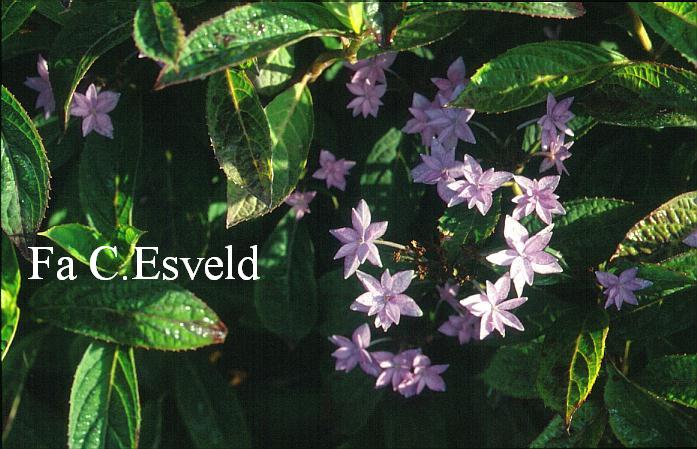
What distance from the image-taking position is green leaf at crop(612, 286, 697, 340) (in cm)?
131

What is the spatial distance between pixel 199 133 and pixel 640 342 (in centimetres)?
90

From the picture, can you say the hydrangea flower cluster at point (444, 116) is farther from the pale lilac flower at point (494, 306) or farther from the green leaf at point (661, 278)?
the green leaf at point (661, 278)

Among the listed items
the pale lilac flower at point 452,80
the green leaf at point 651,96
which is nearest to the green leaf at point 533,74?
the green leaf at point 651,96

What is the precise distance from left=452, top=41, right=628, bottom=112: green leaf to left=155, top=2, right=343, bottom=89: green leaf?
8.7 inches

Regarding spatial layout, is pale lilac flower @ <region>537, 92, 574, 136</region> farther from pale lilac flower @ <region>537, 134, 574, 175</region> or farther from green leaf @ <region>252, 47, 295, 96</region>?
green leaf @ <region>252, 47, 295, 96</region>

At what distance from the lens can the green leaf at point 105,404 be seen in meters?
1.32

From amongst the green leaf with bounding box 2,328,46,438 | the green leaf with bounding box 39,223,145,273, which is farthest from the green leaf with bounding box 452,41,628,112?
the green leaf with bounding box 2,328,46,438

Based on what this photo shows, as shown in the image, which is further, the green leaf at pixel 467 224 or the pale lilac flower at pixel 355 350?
the pale lilac flower at pixel 355 350

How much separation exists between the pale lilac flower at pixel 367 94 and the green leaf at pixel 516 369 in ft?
1.58

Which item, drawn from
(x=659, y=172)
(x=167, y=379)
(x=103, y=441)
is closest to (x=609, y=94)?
(x=659, y=172)

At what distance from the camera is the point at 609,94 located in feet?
4.15

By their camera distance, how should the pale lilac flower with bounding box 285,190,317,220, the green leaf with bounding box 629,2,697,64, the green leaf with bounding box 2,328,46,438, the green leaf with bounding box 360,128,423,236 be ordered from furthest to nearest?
the green leaf with bounding box 2,328,46,438 < the pale lilac flower with bounding box 285,190,317,220 < the green leaf with bounding box 360,128,423,236 < the green leaf with bounding box 629,2,697,64

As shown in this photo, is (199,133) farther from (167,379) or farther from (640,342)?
(640,342)

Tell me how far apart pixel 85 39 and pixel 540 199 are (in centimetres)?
73
